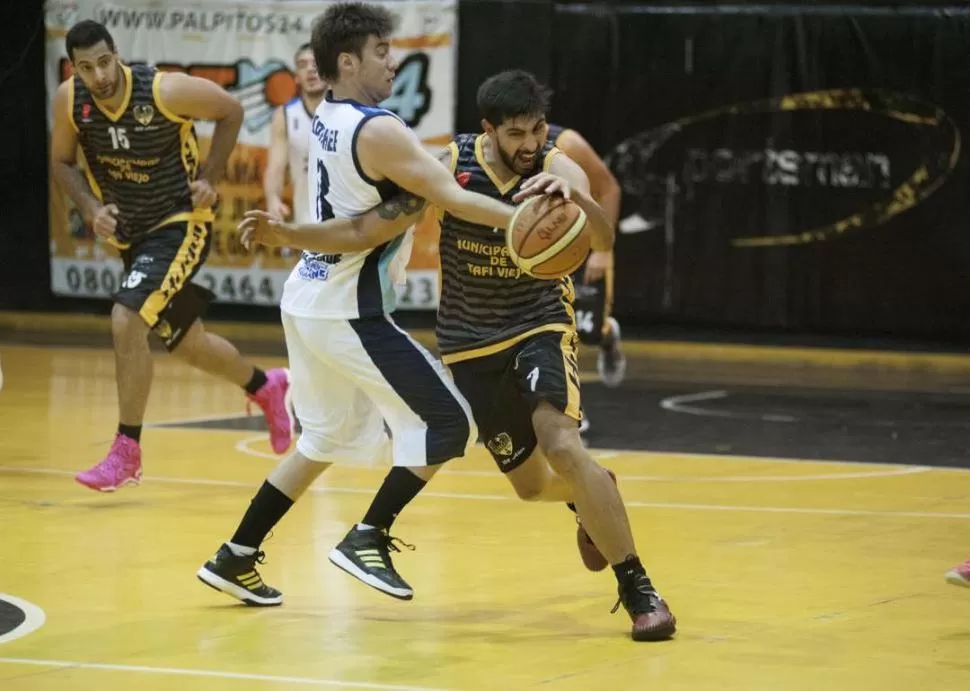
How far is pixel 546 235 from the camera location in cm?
598

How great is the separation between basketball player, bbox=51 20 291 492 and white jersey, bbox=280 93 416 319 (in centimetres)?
257

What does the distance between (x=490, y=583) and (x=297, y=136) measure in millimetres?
5280

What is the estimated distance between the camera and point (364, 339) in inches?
253

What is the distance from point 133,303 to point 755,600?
3.48m

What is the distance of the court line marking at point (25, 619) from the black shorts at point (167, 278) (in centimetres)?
253

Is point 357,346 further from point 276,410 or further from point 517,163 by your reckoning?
point 276,410

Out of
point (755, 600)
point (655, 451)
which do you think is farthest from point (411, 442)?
point (655, 451)

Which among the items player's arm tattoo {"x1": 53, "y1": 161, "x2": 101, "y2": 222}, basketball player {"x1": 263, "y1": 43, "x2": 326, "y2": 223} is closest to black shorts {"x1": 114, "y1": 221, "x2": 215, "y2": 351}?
player's arm tattoo {"x1": 53, "y1": 161, "x2": 101, "y2": 222}

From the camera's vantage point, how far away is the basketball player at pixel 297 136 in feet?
37.3

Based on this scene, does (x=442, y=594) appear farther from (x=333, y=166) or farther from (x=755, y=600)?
(x=333, y=166)

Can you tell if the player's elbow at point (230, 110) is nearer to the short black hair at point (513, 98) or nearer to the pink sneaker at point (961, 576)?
the short black hair at point (513, 98)

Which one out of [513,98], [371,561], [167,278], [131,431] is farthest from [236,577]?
[167,278]

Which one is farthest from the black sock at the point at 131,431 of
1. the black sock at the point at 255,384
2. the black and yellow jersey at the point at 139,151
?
the black sock at the point at 255,384

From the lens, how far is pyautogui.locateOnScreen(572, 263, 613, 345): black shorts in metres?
12.5
